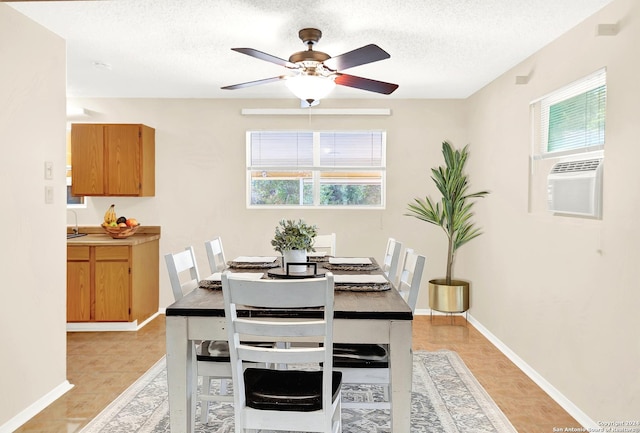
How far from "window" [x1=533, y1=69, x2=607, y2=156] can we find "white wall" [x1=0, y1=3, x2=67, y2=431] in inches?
130

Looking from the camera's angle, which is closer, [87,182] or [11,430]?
[11,430]

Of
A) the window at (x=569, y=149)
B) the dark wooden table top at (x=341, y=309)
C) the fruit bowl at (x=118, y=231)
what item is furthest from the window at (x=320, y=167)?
the dark wooden table top at (x=341, y=309)

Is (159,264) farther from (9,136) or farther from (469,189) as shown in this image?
(469,189)

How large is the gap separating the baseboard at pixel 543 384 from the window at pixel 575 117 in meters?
1.54

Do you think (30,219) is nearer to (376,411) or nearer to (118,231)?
(118,231)

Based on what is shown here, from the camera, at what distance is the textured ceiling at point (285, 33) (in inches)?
112

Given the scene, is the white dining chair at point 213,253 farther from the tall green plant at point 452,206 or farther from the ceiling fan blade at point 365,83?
the tall green plant at point 452,206

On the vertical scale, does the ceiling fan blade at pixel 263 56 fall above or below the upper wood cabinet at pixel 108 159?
above

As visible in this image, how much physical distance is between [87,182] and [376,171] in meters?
3.06

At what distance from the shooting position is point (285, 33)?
3.31 metres

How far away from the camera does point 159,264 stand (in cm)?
551

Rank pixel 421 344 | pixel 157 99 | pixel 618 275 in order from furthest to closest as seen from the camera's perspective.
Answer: pixel 157 99 → pixel 421 344 → pixel 618 275

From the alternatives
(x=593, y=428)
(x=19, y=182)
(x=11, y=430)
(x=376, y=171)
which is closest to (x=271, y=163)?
(x=376, y=171)

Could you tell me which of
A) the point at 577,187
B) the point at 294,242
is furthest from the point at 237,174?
the point at 577,187
